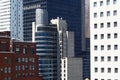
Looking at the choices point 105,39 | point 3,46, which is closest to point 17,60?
point 3,46

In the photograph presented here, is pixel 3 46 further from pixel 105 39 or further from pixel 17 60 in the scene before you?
pixel 105 39

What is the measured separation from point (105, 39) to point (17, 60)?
56.8 metres

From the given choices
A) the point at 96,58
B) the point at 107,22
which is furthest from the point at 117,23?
the point at 96,58

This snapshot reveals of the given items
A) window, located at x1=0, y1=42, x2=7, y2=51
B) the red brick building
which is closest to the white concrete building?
the red brick building

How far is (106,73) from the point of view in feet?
324

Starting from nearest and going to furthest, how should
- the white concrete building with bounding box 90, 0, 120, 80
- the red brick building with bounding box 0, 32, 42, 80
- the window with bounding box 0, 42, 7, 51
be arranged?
the white concrete building with bounding box 90, 0, 120, 80 → the red brick building with bounding box 0, 32, 42, 80 → the window with bounding box 0, 42, 7, 51

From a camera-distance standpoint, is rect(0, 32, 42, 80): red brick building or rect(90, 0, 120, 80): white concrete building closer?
rect(90, 0, 120, 80): white concrete building

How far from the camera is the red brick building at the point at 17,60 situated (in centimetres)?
13362

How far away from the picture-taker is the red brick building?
438 ft

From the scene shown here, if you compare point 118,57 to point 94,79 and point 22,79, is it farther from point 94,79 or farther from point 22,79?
point 22,79

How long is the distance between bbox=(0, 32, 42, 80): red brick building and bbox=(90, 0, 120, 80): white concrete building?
41818 mm

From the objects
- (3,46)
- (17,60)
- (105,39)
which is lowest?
(17,60)

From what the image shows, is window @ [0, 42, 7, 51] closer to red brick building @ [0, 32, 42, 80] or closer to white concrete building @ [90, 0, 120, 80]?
red brick building @ [0, 32, 42, 80]

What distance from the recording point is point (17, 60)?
486 ft
